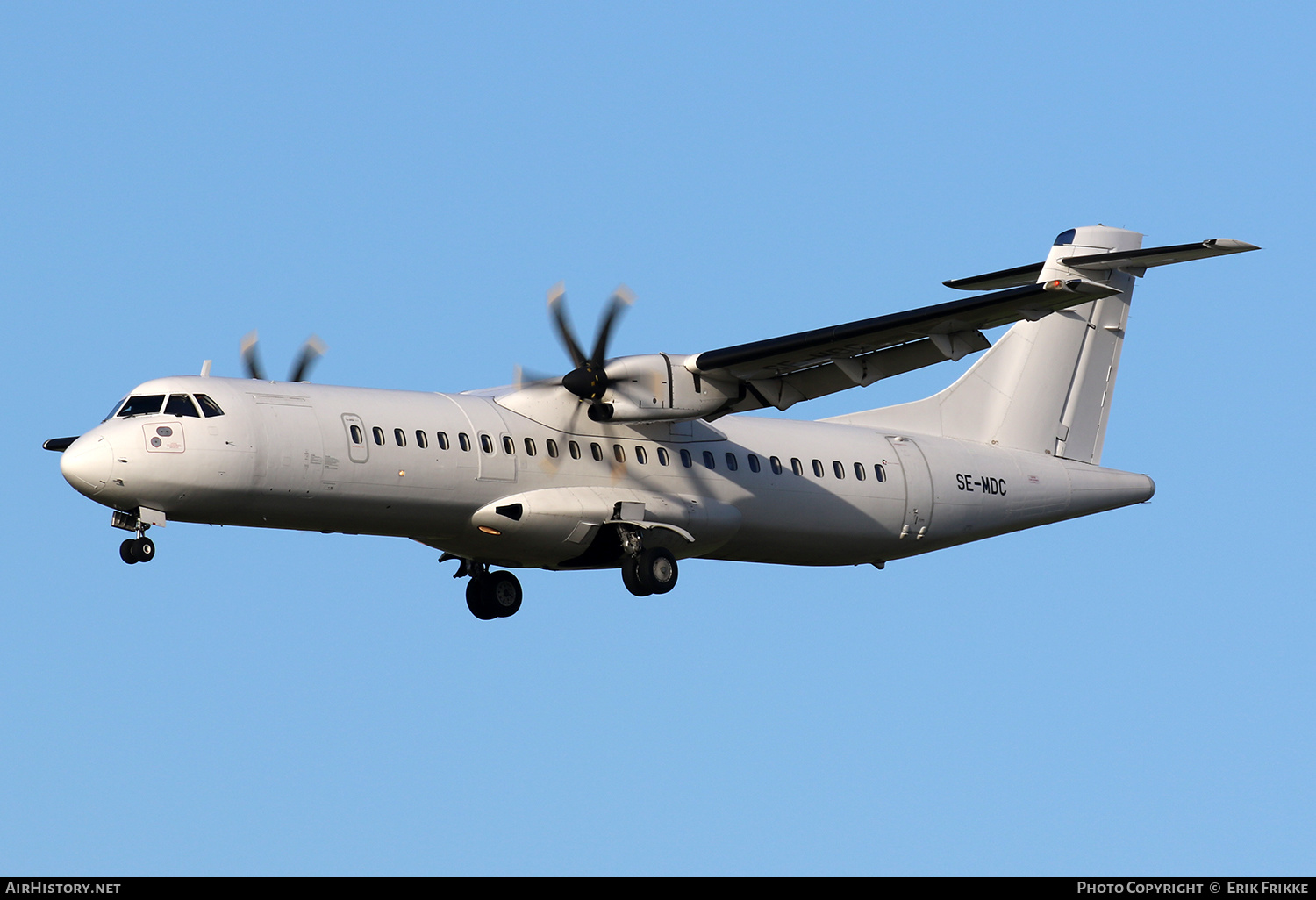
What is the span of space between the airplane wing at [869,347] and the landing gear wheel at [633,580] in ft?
7.62

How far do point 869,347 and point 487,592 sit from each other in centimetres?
625

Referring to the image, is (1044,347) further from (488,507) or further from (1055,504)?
(488,507)

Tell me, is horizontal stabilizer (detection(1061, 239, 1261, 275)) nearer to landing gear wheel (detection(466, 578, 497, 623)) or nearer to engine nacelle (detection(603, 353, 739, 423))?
engine nacelle (detection(603, 353, 739, 423))

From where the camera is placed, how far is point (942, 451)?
86.6 feet

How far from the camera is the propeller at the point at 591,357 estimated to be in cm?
2253

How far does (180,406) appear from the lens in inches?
795

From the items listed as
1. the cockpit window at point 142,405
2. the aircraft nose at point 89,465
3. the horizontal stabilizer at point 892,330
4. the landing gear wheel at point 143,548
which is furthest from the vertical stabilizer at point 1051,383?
the aircraft nose at point 89,465

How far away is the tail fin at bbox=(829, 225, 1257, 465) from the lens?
27.1 meters

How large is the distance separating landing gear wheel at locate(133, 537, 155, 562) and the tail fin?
11049 millimetres

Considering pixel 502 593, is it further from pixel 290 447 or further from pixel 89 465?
pixel 89 465

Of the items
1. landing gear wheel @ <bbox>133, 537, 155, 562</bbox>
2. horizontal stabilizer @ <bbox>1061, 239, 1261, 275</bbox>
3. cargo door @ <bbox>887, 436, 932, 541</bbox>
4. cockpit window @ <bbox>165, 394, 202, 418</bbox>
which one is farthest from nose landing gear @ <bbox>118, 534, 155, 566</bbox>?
horizontal stabilizer @ <bbox>1061, 239, 1261, 275</bbox>

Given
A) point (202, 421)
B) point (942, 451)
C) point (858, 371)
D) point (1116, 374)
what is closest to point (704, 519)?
point (858, 371)

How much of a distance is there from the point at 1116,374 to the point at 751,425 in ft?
24.1

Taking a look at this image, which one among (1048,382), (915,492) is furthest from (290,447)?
(1048,382)
